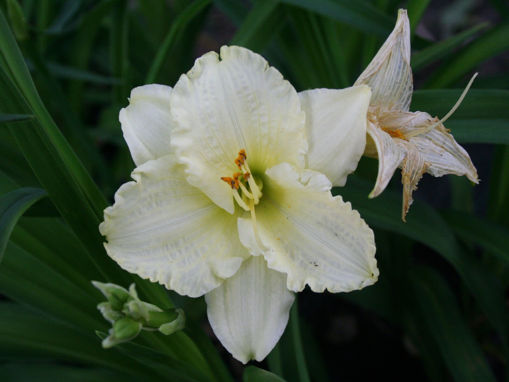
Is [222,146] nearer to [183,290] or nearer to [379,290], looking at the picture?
[183,290]

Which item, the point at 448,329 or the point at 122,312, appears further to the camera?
the point at 448,329

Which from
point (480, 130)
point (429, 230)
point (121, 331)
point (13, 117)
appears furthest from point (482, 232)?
point (13, 117)

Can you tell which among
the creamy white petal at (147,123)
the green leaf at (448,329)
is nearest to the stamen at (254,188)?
the creamy white petal at (147,123)

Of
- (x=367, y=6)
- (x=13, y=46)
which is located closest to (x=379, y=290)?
(x=367, y=6)

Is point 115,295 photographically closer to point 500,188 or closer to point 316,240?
point 316,240

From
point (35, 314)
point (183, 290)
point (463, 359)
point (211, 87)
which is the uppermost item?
point (211, 87)

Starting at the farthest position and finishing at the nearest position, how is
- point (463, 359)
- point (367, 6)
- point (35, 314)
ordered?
point (463, 359) → point (367, 6) → point (35, 314)
